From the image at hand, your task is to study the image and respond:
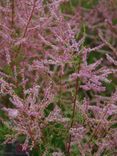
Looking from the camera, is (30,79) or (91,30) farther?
(91,30)

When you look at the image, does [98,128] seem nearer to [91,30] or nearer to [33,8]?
[33,8]

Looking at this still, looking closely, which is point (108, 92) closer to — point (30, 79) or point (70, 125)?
point (30, 79)

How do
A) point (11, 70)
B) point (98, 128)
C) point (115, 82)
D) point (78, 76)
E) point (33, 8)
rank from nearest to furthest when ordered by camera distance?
point (78, 76) → point (98, 128) → point (33, 8) → point (11, 70) → point (115, 82)

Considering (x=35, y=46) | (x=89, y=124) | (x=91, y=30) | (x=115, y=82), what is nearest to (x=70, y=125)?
(x=89, y=124)

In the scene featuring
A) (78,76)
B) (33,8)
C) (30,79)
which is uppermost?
(33,8)

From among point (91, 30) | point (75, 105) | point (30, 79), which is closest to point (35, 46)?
point (30, 79)

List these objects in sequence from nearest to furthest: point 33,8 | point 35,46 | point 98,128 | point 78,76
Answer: point 78,76 < point 98,128 < point 33,8 < point 35,46

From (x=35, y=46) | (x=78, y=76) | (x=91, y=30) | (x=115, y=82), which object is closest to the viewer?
(x=78, y=76)

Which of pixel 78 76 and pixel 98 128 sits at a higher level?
pixel 78 76

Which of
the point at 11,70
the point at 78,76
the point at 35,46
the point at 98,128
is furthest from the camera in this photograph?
the point at 35,46
